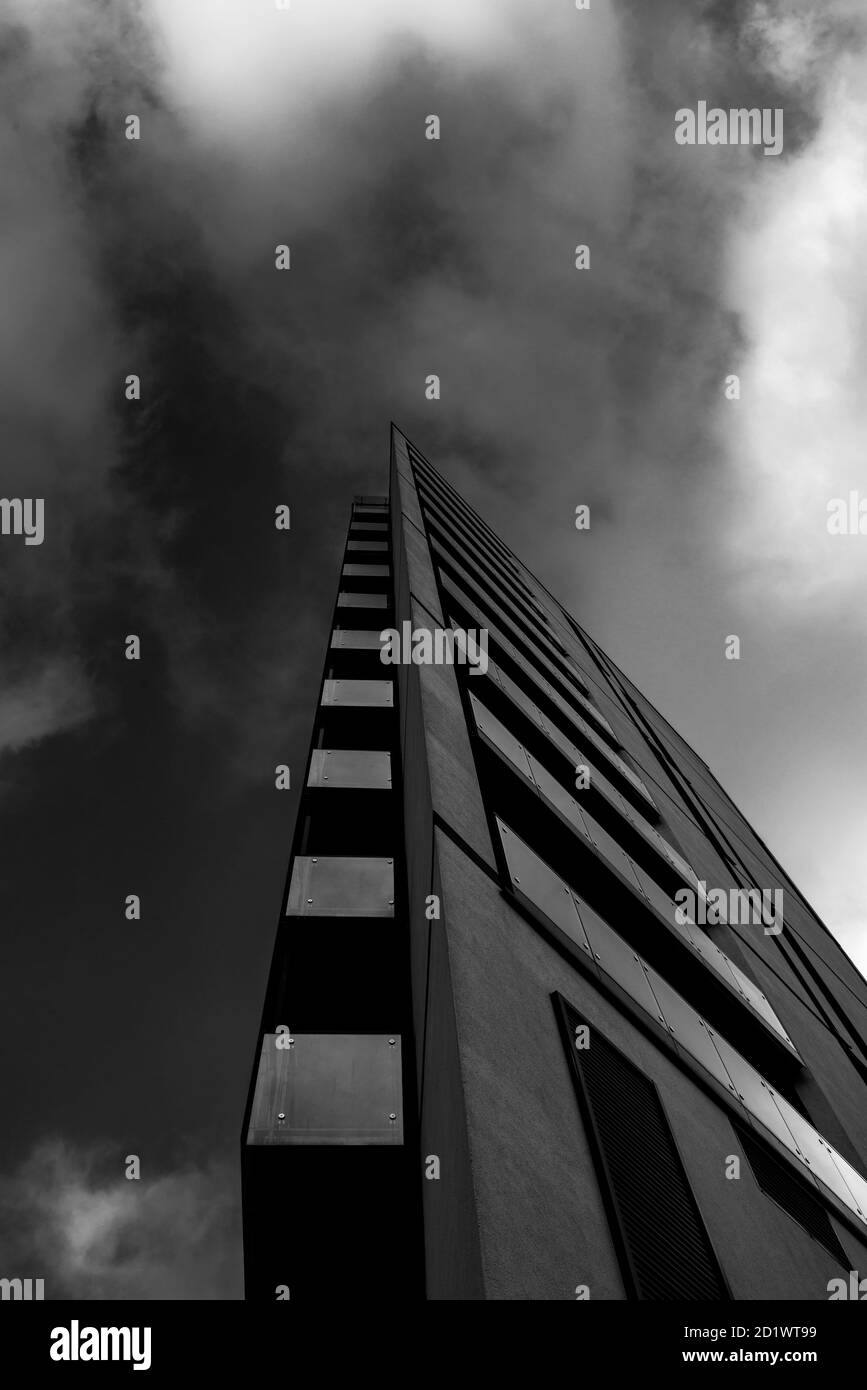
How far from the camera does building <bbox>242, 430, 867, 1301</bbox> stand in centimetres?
457

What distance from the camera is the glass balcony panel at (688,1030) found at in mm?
7496

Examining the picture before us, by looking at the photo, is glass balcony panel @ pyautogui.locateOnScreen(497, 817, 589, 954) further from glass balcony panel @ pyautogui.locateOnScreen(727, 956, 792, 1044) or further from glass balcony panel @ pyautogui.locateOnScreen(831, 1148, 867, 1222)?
glass balcony panel @ pyautogui.locateOnScreen(831, 1148, 867, 1222)

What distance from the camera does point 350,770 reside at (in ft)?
38.8

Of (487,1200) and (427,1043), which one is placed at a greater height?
(427,1043)

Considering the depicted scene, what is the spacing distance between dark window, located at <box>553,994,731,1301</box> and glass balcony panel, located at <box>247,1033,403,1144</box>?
1891 millimetres

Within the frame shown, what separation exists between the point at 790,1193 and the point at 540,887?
333cm

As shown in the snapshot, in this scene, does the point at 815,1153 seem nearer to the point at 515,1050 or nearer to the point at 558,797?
the point at 558,797

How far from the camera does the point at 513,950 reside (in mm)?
5953

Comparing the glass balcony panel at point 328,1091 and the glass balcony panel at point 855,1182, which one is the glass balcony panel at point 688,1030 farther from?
the glass balcony panel at point 328,1091

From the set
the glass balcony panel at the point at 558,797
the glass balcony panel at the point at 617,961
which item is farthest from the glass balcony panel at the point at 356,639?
the glass balcony panel at the point at 617,961

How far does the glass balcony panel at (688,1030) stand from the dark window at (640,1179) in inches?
61.8
